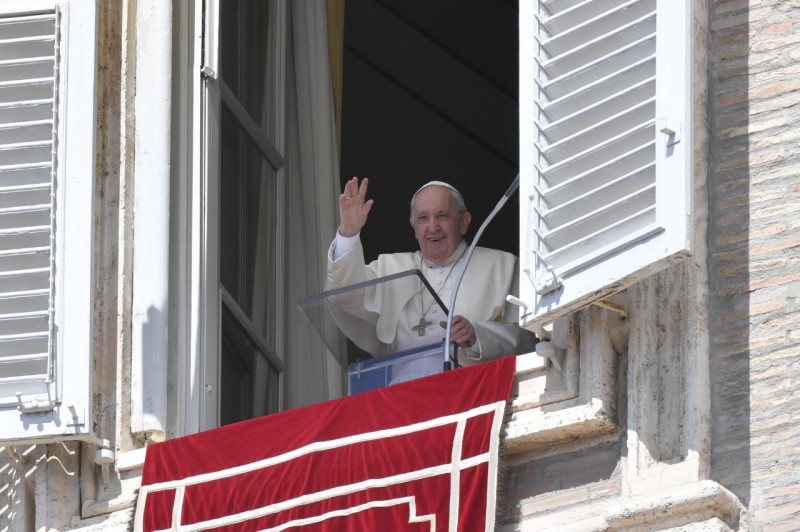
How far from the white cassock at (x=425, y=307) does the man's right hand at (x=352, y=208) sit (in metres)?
0.07

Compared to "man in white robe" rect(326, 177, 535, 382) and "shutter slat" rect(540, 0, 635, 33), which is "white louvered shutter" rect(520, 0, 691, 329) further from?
"man in white robe" rect(326, 177, 535, 382)

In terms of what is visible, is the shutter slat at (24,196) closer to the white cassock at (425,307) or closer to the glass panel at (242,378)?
the glass panel at (242,378)

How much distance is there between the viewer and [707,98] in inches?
323

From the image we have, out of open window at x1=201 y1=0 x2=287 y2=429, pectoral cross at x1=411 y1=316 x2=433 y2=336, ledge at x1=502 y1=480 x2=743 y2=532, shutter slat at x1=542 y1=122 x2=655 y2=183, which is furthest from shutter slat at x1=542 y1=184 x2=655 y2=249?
open window at x1=201 y1=0 x2=287 y2=429

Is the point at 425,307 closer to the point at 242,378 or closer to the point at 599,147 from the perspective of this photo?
the point at 242,378

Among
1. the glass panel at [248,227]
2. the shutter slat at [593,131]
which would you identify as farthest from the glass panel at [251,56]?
the shutter slat at [593,131]

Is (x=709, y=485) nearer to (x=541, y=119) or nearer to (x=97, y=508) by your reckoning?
(x=541, y=119)

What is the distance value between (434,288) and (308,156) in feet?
3.17

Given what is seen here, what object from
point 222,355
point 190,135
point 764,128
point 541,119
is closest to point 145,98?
point 190,135

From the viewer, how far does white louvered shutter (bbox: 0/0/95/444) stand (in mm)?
8547

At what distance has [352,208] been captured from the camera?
30.3ft

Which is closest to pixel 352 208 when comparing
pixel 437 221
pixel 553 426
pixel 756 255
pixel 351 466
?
pixel 437 221

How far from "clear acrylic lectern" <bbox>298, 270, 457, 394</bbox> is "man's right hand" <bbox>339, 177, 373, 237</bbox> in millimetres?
199

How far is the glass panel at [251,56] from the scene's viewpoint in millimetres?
9836
